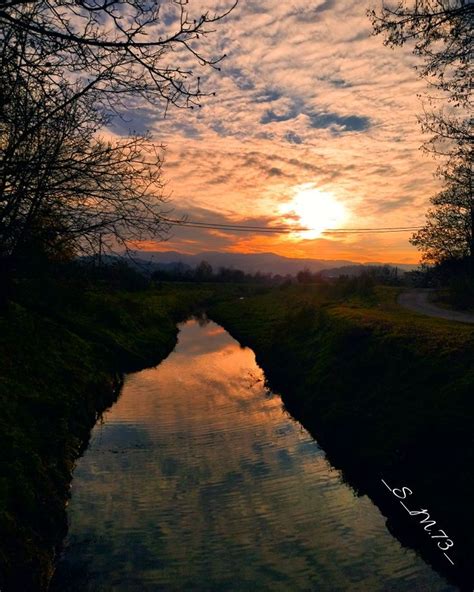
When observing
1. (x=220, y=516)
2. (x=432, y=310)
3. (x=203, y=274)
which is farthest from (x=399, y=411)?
(x=203, y=274)

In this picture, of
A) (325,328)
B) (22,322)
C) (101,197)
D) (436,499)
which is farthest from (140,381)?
(101,197)

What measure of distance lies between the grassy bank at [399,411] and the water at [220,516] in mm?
717

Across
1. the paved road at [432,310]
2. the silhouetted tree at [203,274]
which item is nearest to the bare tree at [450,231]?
the paved road at [432,310]

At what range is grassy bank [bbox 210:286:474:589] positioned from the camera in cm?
1167

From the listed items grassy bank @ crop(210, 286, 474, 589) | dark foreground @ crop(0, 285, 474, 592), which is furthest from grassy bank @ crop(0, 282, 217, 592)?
grassy bank @ crop(210, 286, 474, 589)

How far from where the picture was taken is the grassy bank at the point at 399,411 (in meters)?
11.7

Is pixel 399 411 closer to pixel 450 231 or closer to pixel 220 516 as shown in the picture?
pixel 220 516

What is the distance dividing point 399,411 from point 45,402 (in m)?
12.0

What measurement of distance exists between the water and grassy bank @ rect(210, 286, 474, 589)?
72 cm

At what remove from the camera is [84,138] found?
354 inches

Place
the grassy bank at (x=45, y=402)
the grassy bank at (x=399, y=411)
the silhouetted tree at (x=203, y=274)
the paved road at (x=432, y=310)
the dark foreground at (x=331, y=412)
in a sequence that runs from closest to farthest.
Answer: the grassy bank at (x=45, y=402) < the dark foreground at (x=331, y=412) < the grassy bank at (x=399, y=411) < the paved road at (x=432, y=310) < the silhouetted tree at (x=203, y=274)

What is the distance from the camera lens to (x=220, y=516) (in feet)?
40.3

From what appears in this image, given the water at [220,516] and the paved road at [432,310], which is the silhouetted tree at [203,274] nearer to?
the paved road at [432,310]

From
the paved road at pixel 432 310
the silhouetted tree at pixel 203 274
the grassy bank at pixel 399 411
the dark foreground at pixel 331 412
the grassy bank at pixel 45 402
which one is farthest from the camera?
the silhouetted tree at pixel 203 274
